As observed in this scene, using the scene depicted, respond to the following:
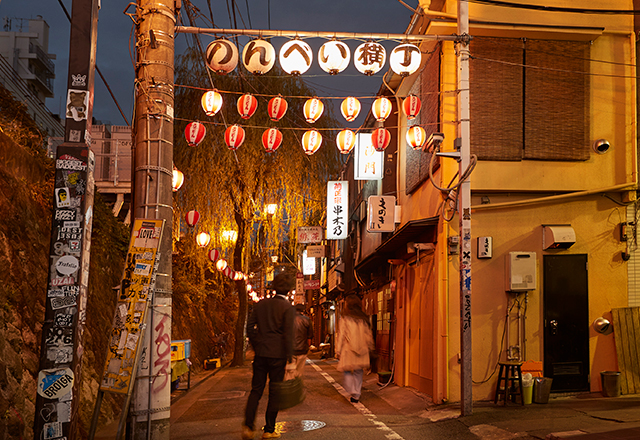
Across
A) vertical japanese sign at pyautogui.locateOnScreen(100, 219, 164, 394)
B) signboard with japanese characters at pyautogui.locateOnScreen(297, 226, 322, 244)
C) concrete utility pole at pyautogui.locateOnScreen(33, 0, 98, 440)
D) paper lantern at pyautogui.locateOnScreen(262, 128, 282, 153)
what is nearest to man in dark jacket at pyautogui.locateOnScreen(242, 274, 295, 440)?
vertical japanese sign at pyautogui.locateOnScreen(100, 219, 164, 394)

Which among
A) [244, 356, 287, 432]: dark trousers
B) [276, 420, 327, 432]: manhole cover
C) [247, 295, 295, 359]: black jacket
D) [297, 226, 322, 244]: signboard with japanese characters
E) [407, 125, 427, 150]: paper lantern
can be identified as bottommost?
[276, 420, 327, 432]: manhole cover

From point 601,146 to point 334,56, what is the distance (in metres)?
5.86

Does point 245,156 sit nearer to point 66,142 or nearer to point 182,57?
point 182,57

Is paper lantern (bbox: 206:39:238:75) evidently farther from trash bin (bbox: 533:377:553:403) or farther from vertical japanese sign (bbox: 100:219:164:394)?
trash bin (bbox: 533:377:553:403)

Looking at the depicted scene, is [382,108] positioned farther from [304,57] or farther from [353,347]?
[353,347]

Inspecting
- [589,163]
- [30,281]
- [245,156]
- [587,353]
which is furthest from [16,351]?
[245,156]

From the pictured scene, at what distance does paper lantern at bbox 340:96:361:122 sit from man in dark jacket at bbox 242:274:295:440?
6.60 m

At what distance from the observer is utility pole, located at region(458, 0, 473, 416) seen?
983 centimetres

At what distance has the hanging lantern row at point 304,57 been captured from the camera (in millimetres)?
10766

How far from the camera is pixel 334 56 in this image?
11242 millimetres

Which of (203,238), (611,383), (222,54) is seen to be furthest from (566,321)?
(203,238)

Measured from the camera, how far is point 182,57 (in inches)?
781

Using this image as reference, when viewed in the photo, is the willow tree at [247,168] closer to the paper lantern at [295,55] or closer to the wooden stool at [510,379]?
the paper lantern at [295,55]

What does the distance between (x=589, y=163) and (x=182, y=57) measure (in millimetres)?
13456
